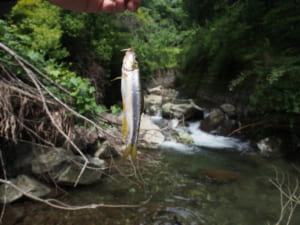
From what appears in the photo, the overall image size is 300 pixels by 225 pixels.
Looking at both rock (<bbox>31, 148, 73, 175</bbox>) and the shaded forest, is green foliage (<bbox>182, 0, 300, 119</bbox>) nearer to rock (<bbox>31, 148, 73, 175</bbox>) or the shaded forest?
the shaded forest

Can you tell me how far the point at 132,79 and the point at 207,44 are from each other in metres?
11.2

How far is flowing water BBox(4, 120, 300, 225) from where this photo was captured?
137 inches

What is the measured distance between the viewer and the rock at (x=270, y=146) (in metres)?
6.37

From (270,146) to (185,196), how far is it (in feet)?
12.0

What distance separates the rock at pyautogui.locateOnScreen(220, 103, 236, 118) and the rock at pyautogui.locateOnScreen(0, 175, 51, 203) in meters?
7.18

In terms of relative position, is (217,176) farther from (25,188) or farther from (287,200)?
(25,188)

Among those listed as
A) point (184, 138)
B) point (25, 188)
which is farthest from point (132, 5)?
point (184, 138)

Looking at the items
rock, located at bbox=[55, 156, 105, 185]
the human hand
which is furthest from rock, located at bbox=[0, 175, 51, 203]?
the human hand

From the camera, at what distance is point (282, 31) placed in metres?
6.56

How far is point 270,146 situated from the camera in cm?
657

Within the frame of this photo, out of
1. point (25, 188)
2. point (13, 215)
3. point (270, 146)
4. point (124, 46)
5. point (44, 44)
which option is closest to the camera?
point (13, 215)

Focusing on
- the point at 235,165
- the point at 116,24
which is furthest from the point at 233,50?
the point at 235,165

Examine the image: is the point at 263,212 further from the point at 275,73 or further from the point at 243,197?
the point at 275,73

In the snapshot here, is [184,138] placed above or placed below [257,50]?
below
